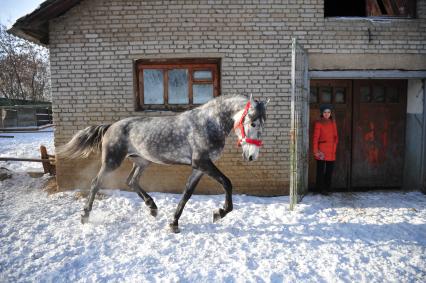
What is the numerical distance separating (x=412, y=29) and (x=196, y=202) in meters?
5.17

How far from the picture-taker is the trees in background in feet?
84.9

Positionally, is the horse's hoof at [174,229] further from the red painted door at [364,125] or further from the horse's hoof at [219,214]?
the red painted door at [364,125]

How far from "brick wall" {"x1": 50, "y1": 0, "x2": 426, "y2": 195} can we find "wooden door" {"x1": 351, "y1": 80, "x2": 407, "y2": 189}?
87cm

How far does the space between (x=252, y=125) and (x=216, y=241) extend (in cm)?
151

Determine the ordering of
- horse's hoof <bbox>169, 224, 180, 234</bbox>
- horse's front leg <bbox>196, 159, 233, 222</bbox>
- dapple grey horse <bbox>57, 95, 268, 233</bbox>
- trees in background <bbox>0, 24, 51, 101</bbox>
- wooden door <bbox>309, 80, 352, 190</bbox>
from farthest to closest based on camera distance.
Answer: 1. trees in background <bbox>0, 24, 51, 101</bbox>
2. wooden door <bbox>309, 80, 352, 190</bbox>
3. horse's hoof <bbox>169, 224, 180, 234</bbox>
4. horse's front leg <bbox>196, 159, 233, 222</bbox>
5. dapple grey horse <bbox>57, 95, 268, 233</bbox>

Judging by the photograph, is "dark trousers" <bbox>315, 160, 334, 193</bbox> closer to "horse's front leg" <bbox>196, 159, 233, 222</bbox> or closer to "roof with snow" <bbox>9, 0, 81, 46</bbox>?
"horse's front leg" <bbox>196, 159, 233, 222</bbox>

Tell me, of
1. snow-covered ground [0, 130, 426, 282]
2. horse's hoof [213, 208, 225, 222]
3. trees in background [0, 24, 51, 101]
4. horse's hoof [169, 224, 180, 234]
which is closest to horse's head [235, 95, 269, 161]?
horse's hoof [213, 208, 225, 222]

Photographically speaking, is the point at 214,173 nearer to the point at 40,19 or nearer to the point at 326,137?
the point at 326,137

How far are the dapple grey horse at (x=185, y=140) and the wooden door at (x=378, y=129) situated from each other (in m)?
3.55

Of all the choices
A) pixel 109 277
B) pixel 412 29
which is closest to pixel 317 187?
pixel 412 29

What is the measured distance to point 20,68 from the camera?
27172mm

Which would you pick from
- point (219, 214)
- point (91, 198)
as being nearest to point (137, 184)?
point (91, 198)

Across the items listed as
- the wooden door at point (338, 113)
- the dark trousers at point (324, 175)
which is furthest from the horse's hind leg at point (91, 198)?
the wooden door at point (338, 113)

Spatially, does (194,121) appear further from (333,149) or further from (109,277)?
(333,149)
